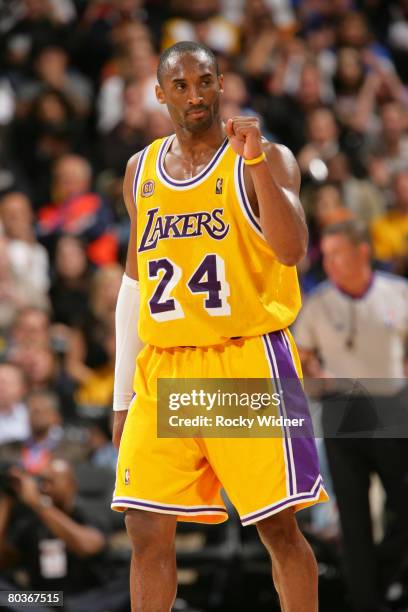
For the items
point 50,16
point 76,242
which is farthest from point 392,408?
point 50,16

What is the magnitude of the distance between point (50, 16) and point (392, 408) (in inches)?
258

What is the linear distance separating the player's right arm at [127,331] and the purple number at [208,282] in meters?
0.41

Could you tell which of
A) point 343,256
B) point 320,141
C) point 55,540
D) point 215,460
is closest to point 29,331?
point 55,540

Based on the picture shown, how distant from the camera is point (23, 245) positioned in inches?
347

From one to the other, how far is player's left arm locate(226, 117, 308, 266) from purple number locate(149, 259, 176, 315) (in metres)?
0.39

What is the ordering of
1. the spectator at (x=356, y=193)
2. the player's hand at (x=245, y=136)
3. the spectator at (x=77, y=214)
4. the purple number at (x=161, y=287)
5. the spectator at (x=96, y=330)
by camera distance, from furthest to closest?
1. the spectator at (x=356, y=193)
2. the spectator at (x=77, y=214)
3. the spectator at (x=96, y=330)
4. the purple number at (x=161, y=287)
5. the player's hand at (x=245, y=136)

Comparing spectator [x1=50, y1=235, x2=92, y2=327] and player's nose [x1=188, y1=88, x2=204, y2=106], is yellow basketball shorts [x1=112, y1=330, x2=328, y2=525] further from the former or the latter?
spectator [x1=50, y1=235, x2=92, y2=327]

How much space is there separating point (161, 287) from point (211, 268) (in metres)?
0.20

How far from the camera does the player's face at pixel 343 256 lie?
6.13 metres

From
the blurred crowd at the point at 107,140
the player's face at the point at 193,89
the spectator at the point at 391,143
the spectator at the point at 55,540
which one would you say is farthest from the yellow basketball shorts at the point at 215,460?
the spectator at the point at 391,143

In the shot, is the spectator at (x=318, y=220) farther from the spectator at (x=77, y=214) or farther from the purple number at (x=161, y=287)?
the purple number at (x=161, y=287)

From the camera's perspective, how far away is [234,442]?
388 cm

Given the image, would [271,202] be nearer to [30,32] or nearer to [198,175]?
[198,175]

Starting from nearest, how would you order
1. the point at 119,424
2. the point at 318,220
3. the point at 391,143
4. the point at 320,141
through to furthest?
1. the point at 119,424
2. the point at 318,220
3. the point at 320,141
4. the point at 391,143
